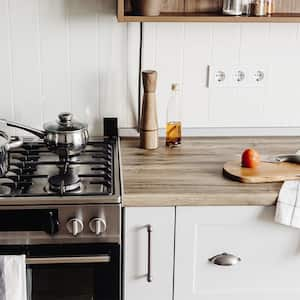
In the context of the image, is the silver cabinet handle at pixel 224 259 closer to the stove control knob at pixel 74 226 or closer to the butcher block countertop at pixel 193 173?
the butcher block countertop at pixel 193 173

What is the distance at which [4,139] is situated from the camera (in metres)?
2.27

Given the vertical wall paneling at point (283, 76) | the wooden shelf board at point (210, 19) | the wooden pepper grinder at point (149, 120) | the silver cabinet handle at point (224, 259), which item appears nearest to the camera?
the silver cabinet handle at point (224, 259)

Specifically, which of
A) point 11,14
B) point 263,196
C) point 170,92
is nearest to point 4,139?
point 11,14

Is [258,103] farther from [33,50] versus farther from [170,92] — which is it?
[33,50]

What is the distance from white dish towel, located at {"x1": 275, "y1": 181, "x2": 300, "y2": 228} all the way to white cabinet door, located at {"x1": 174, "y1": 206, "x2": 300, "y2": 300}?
5 cm

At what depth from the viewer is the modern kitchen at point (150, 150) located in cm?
203

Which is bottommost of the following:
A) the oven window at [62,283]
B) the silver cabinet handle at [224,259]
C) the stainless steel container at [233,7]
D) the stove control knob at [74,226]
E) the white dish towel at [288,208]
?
the oven window at [62,283]

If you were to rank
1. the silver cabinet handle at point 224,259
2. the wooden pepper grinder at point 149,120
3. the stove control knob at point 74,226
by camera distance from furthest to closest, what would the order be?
the wooden pepper grinder at point 149,120 < the silver cabinet handle at point 224,259 < the stove control knob at point 74,226

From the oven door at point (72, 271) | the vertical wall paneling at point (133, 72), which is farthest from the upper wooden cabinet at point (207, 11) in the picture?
the oven door at point (72, 271)

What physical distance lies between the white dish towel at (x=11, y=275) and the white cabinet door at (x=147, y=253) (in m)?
0.32

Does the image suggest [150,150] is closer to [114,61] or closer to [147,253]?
[114,61]

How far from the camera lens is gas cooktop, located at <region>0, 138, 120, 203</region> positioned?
6.64 feet

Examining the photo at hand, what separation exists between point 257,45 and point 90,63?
2.05 ft

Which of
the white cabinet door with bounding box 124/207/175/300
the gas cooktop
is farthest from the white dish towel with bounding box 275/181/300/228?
the gas cooktop
